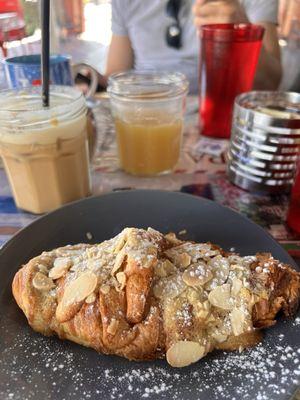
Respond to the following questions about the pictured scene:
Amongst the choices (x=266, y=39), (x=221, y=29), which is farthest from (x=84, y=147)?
(x=266, y=39)

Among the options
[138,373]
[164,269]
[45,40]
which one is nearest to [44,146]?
[45,40]

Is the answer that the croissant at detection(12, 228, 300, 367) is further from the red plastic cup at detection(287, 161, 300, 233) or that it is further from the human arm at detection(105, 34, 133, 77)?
the human arm at detection(105, 34, 133, 77)

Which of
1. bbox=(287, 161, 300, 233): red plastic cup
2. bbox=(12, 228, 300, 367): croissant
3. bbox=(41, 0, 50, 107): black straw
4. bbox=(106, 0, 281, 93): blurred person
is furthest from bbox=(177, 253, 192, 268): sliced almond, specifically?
bbox=(106, 0, 281, 93): blurred person

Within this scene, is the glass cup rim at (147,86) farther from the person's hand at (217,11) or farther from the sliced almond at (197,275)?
the sliced almond at (197,275)

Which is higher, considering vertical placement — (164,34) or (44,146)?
(164,34)

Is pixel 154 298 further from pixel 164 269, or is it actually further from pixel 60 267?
pixel 60 267

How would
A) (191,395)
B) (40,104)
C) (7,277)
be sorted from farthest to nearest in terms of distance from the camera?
(40,104)
(7,277)
(191,395)

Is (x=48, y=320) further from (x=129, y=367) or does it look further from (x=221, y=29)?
(x=221, y=29)
